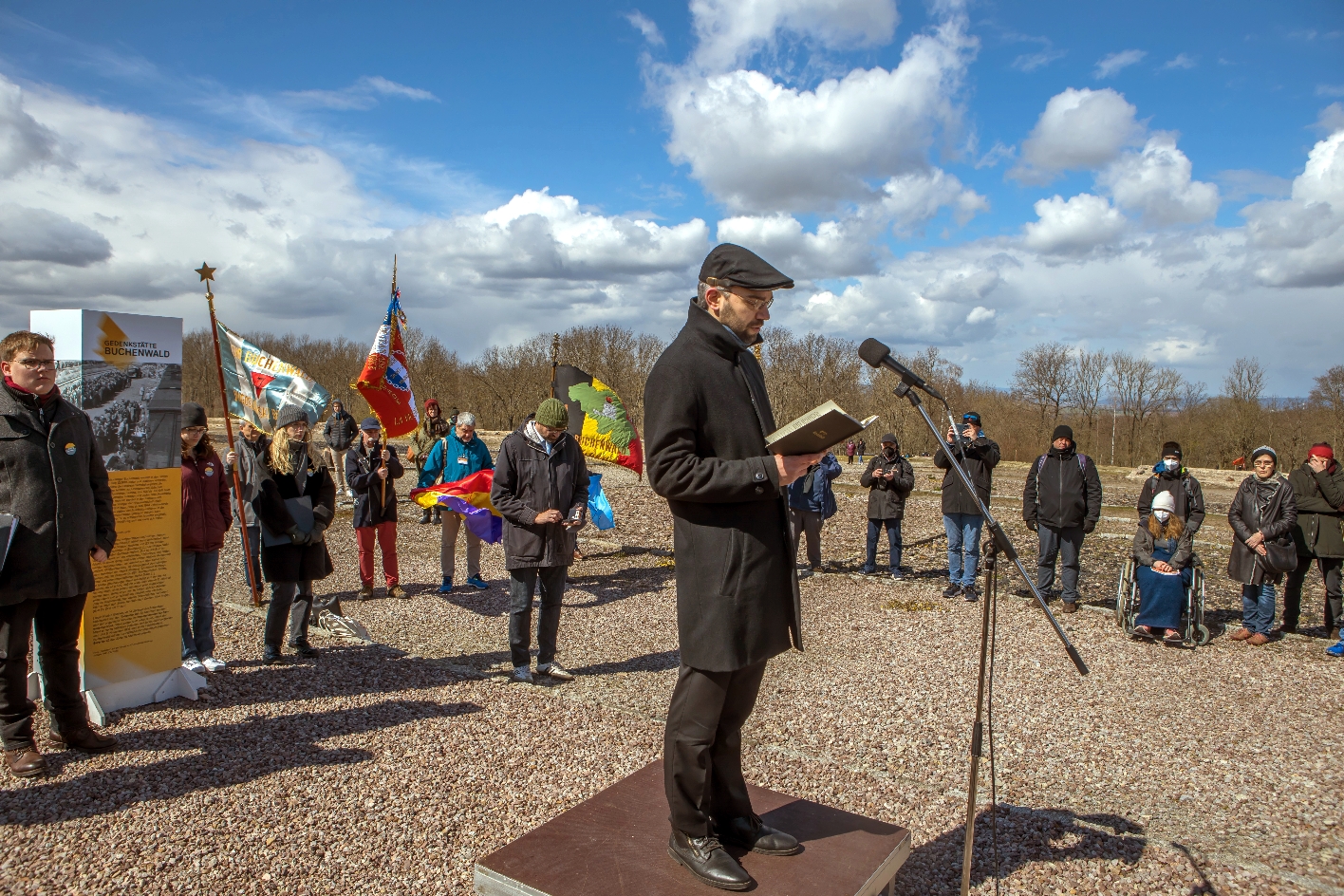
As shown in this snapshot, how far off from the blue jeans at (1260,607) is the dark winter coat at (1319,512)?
595 mm

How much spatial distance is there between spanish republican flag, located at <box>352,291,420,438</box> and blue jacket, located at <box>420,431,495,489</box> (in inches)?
20.3

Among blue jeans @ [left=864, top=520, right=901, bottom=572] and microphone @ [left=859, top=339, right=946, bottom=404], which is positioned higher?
microphone @ [left=859, top=339, right=946, bottom=404]

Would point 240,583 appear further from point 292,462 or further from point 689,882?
point 689,882

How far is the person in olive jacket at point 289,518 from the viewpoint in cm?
605

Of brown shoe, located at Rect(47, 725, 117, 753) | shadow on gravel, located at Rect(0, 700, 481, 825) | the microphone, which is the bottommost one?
shadow on gravel, located at Rect(0, 700, 481, 825)

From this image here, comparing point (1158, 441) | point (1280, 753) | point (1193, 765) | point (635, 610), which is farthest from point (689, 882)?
point (1158, 441)

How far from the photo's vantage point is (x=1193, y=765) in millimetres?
4992

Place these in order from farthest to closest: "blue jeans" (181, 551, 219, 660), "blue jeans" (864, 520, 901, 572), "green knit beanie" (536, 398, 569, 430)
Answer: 1. "blue jeans" (864, 520, 901, 572)
2. "green knit beanie" (536, 398, 569, 430)
3. "blue jeans" (181, 551, 219, 660)

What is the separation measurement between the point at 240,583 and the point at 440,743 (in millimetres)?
5986

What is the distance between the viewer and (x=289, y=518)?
19.9ft

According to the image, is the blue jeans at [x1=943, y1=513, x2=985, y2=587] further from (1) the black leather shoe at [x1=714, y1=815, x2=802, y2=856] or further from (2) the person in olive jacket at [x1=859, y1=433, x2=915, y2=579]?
(1) the black leather shoe at [x1=714, y1=815, x2=802, y2=856]

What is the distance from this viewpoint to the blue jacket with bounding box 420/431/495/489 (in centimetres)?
978

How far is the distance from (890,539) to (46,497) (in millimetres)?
9136

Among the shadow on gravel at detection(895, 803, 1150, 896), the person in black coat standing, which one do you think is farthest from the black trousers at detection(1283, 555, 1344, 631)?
the shadow on gravel at detection(895, 803, 1150, 896)
